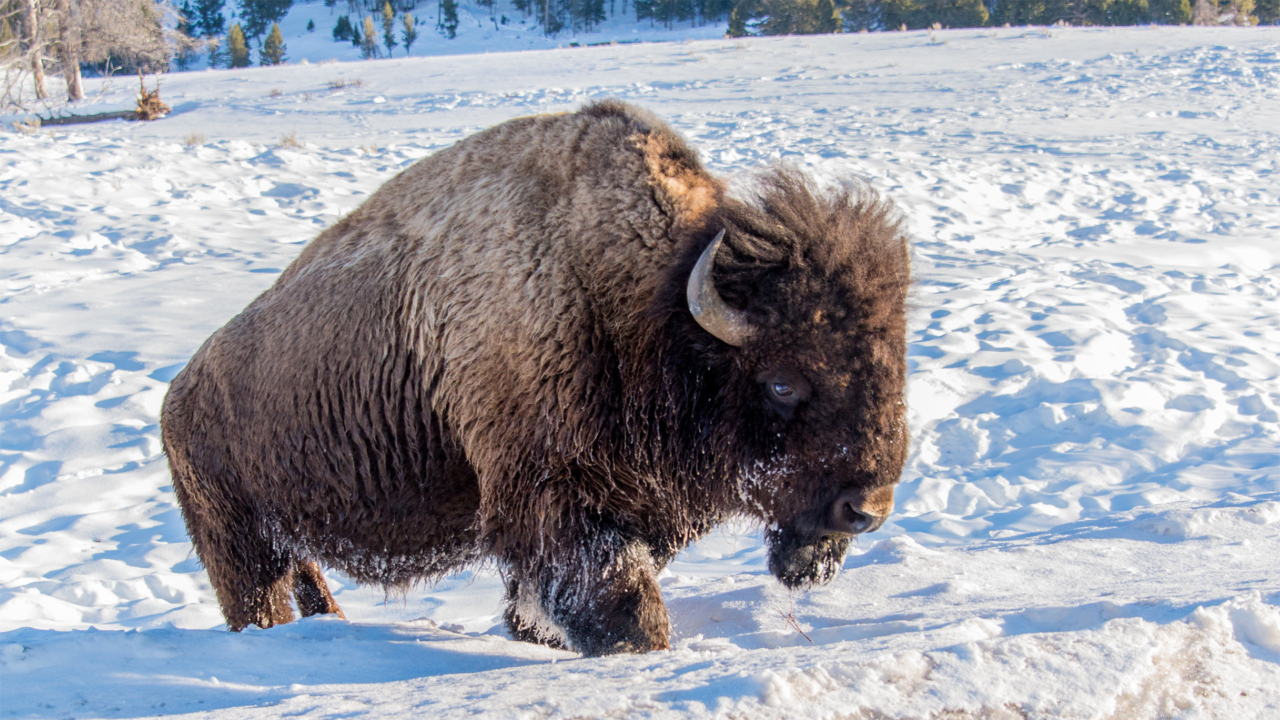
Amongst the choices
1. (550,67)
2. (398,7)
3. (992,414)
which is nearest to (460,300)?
(992,414)

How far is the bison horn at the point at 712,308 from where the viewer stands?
2.38m

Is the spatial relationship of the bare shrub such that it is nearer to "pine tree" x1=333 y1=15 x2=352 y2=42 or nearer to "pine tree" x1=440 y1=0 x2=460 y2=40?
"pine tree" x1=333 y1=15 x2=352 y2=42

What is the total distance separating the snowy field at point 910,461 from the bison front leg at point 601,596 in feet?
0.48

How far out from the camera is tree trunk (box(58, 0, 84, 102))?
23828mm

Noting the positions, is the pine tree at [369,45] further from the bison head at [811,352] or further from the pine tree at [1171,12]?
the bison head at [811,352]

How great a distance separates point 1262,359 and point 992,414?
2.00 meters

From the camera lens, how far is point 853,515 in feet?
7.64

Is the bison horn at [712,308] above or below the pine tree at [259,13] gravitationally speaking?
below

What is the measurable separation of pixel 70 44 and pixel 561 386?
89.7 feet

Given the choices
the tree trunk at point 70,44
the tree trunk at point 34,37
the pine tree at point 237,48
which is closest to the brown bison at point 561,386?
the tree trunk at point 34,37

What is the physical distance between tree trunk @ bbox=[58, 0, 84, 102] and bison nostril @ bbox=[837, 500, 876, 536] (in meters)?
26.7

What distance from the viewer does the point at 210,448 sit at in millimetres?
3260

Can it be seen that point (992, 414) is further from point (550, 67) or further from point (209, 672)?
point (550, 67)

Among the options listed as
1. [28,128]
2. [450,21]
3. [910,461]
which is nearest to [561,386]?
[910,461]
